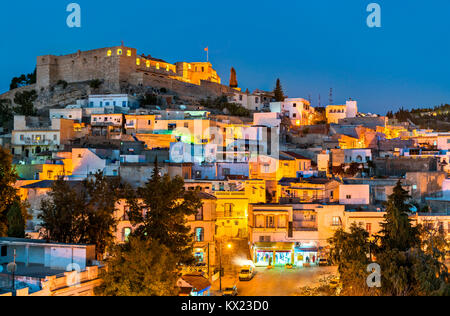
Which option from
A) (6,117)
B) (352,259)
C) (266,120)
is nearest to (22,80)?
(6,117)

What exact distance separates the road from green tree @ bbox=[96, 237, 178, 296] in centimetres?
593

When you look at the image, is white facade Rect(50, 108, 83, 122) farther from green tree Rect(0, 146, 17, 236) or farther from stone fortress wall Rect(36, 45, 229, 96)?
green tree Rect(0, 146, 17, 236)

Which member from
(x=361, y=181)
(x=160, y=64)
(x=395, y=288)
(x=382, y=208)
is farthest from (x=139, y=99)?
(x=395, y=288)

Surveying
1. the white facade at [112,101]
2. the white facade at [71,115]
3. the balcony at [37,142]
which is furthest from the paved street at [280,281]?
the white facade at [112,101]

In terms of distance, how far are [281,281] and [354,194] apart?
8401 mm

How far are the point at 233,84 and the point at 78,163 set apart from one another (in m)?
40.2

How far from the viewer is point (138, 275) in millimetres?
14383

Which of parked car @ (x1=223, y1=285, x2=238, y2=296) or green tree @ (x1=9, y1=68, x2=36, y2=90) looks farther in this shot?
green tree @ (x1=9, y1=68, x2=36, y2=90)

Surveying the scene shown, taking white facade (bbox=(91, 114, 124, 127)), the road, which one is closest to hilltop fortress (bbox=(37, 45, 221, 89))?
white facade (bbox=(91, 114, 124, 127))

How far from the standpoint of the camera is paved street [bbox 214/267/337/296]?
798 inches

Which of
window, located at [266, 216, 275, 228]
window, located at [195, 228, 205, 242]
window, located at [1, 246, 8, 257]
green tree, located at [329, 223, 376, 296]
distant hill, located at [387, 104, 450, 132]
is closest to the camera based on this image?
window, located at [1, 246, 8, 257]

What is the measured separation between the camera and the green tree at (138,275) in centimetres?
1411

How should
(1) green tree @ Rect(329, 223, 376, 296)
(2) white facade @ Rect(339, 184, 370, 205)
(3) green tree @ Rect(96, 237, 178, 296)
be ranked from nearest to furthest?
(3) green tree @ Rect(96, 237, 178, 296) → (1) green tree @ Rect(329, 223, 376, 296) → (2) white facade @ Rect(339, 184, 370, 205)
